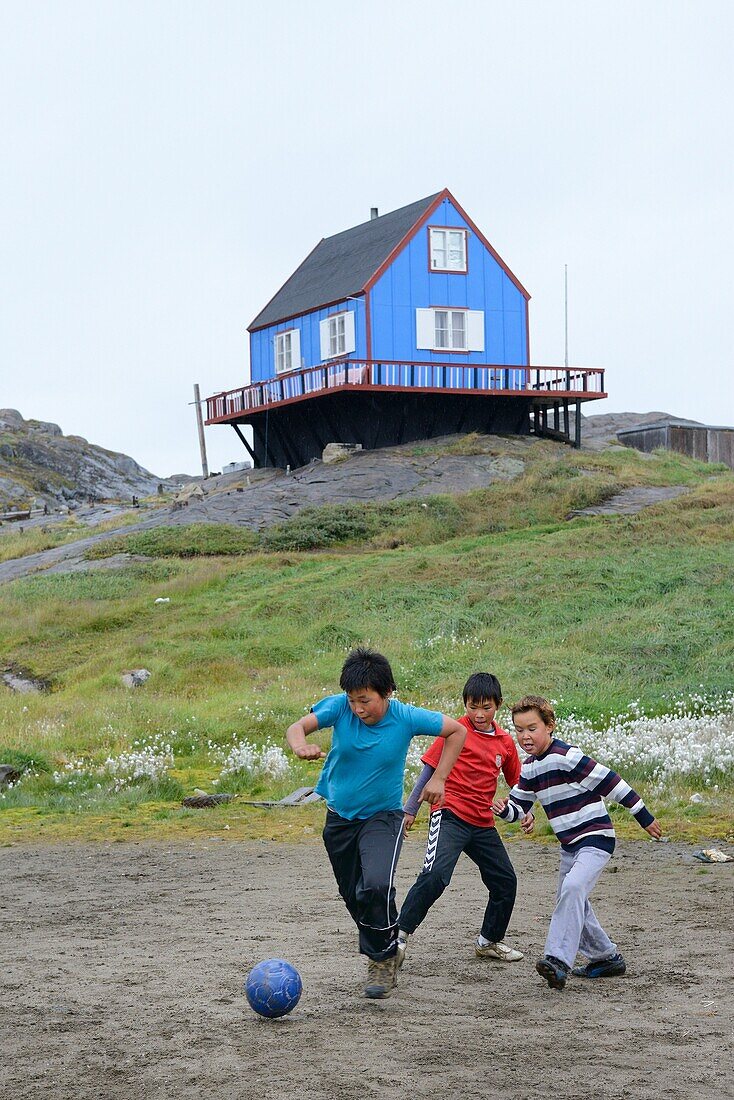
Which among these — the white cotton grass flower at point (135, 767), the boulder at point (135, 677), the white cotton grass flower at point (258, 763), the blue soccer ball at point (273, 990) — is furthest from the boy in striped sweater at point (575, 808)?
the boulder at point (135, 677)

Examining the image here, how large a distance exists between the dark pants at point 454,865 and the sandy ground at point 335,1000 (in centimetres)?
25

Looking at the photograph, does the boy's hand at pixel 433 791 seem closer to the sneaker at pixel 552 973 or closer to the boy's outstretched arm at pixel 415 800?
the boy's outstretched arm at pixel 415 800

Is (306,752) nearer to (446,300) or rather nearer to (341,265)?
(446,300)

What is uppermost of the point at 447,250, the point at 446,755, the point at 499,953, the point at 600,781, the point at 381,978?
the point at 447,250

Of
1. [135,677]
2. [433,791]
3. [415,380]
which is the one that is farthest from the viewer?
[415,380]

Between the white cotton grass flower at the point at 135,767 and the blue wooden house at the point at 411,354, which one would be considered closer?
the white cotton grass flower at the point at 135,767

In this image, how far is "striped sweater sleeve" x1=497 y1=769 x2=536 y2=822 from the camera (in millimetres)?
6789

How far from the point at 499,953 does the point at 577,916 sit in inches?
31.0

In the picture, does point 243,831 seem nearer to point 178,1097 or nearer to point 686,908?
point 686,908

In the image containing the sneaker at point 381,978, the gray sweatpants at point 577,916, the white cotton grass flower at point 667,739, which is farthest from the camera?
the white cotton grass flower at point 667,739

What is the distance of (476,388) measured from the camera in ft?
133

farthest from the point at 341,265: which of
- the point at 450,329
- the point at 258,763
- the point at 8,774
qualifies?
the point at 8,774

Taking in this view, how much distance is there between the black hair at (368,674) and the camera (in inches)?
243

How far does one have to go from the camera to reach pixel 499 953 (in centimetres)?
694
